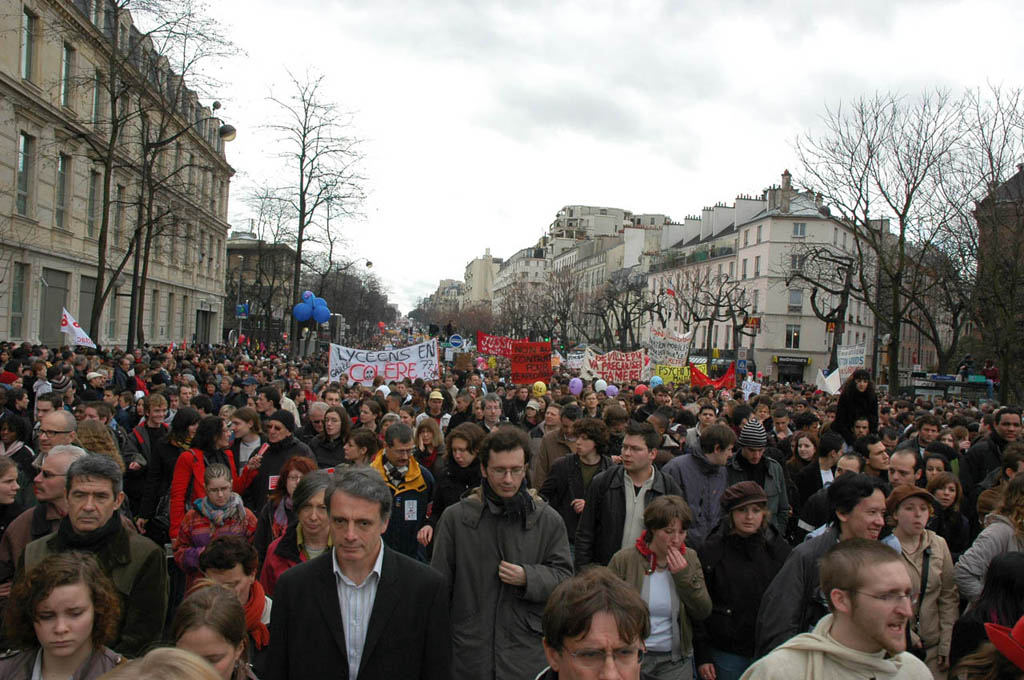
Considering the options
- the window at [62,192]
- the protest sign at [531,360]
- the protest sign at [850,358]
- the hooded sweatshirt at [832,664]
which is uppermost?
the window at [62,192]

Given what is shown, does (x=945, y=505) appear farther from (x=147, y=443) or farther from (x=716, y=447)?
(x=147, y=443)

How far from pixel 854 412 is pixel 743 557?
6.27 meters

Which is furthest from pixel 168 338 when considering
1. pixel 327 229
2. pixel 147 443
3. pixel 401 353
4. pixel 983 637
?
pixel 983 637

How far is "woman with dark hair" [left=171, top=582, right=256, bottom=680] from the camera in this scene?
3.09 metres

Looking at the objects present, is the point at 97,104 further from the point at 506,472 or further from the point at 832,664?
the point at 832,664

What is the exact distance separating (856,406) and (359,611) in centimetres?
848

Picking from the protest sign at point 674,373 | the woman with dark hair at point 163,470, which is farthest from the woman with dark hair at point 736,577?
the protest sign at point 674,373

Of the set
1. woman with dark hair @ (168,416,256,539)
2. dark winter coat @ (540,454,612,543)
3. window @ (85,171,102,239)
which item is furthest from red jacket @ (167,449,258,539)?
window @ (85,171,102,239)

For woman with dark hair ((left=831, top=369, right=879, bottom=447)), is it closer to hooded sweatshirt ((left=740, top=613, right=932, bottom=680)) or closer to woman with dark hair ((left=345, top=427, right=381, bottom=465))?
woman with dark hair ((left=345, top=427, right=381, bottom=465))

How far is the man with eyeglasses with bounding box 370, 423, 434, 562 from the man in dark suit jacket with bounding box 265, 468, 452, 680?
2.72 metres

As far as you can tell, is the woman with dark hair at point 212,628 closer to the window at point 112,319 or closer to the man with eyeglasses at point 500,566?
the man with eyeglasses at point 500,566

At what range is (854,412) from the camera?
10016 mm

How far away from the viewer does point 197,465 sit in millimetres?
6102

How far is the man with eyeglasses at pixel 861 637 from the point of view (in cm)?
283
